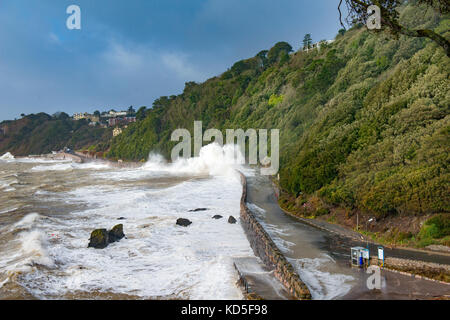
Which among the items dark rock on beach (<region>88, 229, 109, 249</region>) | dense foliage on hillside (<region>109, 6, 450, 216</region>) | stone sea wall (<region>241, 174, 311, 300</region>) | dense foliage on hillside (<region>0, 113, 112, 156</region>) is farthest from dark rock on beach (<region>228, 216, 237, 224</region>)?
dense foliage on hillside (<region>0, 113, 112, 156</region>)

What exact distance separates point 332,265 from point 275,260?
215cm

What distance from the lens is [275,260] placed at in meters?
12.3

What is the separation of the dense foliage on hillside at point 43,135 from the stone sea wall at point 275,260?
159m

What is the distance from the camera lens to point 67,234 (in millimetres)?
19094

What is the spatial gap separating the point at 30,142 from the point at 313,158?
619 feet

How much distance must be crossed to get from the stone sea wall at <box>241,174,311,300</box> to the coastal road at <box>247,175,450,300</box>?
0.65 metres

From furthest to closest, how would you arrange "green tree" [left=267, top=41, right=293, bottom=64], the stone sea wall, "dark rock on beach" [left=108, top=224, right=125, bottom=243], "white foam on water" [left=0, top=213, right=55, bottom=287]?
1. "green tree" [left=267, top=41, right=293, bottom=64]
2. "dark rock on beach" [left=108, top=224, right=125, bottom=243]
3. "white foam on water" [left=0, top=213, right=55, bottom=287]
4. the stone sea wall

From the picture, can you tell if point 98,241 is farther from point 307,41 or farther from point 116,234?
point 307,41

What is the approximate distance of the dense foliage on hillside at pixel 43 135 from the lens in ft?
564

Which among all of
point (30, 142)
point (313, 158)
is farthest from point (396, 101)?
point (30, 142)

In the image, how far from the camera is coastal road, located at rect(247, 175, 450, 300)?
9781mm

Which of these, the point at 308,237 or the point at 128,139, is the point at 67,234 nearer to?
the point at 308,237

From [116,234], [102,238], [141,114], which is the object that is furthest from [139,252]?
[141,114]

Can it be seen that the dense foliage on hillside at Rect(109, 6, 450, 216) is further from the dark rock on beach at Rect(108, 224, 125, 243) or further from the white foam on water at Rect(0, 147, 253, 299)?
the dark rock on beach at Rect(108, 224, 125, 243)
